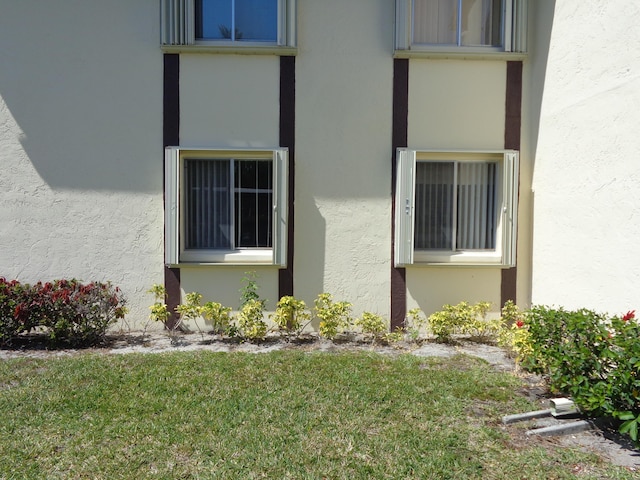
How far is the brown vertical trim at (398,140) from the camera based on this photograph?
6359 mm

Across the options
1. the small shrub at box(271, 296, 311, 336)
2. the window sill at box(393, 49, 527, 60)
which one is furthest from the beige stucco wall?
the window sill at box(393, 49, 527, 60)

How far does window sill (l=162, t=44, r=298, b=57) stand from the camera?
6.19 meters

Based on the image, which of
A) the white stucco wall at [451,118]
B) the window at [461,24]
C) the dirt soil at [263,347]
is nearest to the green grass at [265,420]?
the dirt soil at [263,347]

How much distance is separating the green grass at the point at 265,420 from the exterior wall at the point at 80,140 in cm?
174

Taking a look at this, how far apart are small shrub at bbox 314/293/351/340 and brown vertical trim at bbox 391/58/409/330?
75 centimetres

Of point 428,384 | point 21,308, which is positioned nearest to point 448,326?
point 428,384

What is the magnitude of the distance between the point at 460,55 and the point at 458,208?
218 cm

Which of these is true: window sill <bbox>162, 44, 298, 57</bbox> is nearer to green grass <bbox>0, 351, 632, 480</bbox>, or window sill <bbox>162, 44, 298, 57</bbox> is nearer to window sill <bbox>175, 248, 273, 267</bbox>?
window sill <bbox>175, 248, 273, 267</bbox>

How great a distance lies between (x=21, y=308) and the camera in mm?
5496

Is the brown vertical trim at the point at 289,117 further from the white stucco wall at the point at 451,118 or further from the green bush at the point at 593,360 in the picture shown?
the green bush at the point at 593,360

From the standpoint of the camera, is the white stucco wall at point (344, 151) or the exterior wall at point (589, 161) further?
the white stucco wall at point (344, 151)

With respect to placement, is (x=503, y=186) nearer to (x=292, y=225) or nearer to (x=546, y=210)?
(x=546, y=210)

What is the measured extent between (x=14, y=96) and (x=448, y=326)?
6.83 m

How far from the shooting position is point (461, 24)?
6.51 m
